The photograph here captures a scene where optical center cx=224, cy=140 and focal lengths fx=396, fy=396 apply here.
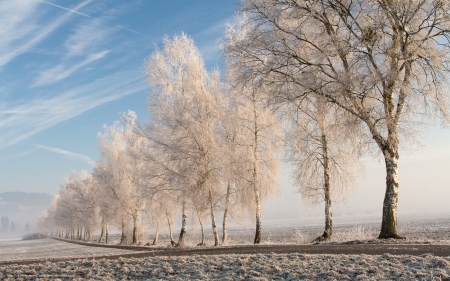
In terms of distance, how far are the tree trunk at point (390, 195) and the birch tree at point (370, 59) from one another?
1.5 inches

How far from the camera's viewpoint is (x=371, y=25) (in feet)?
52.5

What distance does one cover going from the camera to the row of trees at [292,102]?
15.5m

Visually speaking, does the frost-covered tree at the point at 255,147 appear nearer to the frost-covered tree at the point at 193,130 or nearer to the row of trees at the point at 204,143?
the row of trees at the point at 204,143

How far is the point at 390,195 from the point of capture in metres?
15.9

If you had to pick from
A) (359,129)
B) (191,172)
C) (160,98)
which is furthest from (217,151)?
(359,129)

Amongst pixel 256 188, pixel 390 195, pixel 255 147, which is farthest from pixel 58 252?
pixel 390 195

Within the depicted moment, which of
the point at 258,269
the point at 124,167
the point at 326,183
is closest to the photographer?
the point at 258,269

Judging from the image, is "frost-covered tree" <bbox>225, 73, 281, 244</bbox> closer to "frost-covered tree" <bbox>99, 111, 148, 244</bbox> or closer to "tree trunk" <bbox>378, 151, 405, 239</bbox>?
"tree trunk" <bbox>378, 151, 405, 239</bbox>

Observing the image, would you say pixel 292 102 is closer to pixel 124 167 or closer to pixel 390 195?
pixel 390 195

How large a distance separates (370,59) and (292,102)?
11.4 ft

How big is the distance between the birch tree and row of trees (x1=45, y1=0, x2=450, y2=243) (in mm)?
50

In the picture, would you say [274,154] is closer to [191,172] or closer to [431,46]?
[191,172]

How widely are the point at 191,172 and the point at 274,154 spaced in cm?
526

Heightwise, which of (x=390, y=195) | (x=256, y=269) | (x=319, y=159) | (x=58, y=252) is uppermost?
(x=319, y=159)
